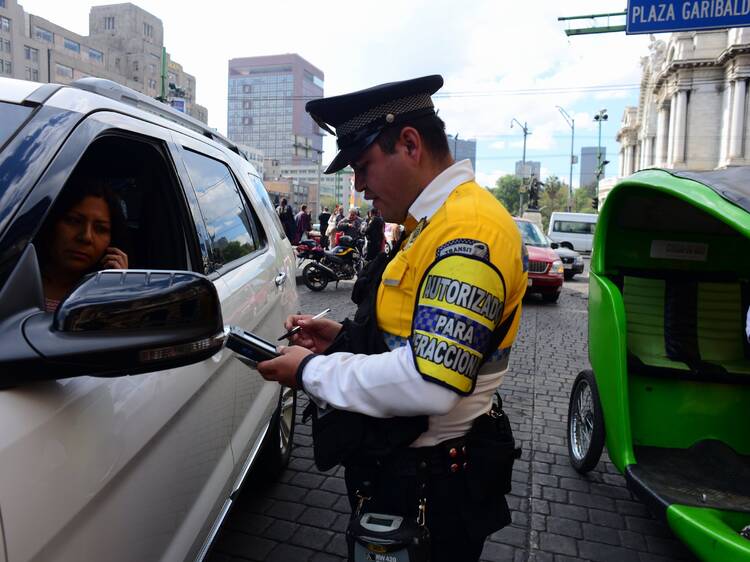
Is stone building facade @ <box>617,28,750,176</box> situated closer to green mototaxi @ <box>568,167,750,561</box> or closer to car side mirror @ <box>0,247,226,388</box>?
green mototaxi @ <box>568,167,750,561</box>

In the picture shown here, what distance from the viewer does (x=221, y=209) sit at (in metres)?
2.82

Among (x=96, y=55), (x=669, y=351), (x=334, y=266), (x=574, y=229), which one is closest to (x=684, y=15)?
(x=669, y=351)

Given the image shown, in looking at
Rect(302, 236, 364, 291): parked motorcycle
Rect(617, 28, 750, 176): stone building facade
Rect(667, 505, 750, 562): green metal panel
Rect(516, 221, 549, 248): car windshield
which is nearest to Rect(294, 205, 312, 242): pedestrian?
Rect(302, 236, 364, 291): parked motorcycle

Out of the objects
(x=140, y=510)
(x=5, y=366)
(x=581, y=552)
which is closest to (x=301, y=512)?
(x=581, y=552)

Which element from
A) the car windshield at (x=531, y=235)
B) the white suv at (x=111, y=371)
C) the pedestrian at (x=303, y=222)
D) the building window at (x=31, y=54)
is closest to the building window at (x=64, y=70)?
the building window at (x=31, y=54)

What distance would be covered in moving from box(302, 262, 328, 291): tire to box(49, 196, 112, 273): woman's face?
33.1ft

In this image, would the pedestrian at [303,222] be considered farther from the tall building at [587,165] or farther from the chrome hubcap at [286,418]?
the tall building at [587,165]

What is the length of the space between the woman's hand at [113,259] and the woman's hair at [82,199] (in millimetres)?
135

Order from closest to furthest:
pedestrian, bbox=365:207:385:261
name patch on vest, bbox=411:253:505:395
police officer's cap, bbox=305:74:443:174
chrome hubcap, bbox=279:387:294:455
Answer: name patch on vest, bbox=411:253:505:395
police officer's cap, bbox=305:74:443:174
chrome hubcap, bbox=279:387:294:455
pedestrian, bbox=365:207:385:261

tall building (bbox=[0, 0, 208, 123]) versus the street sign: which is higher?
tall building (bbox=[0, 0, 208, 123])

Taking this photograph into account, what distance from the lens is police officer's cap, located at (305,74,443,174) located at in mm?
1535

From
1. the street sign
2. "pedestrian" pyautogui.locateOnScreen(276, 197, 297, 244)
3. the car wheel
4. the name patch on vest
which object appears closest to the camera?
the name patch on vest

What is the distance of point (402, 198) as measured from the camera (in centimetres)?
161

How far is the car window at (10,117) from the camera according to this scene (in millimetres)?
1397
